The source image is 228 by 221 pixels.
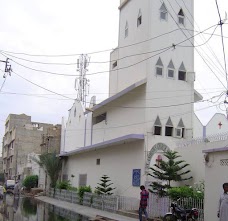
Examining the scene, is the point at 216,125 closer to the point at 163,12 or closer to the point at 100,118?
the point at 163,12

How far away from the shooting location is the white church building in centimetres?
2242

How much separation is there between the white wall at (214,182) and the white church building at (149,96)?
7.56 meters

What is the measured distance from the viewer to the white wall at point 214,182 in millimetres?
13109

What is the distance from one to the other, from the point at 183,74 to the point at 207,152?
11.0 m

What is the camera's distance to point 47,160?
37.1 metres

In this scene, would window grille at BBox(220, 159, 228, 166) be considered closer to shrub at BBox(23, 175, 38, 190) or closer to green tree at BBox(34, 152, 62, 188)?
green tree at BBox(34, 152, 62, 188)

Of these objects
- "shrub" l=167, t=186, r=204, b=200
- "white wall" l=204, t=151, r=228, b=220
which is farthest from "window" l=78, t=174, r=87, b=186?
"white wall" l=204, t=151, r=228, b=220

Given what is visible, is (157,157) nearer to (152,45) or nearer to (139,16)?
(152,45)

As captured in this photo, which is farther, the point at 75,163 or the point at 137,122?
the point at 75,163

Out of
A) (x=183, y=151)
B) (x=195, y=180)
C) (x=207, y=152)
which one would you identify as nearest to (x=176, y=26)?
(x=183, y=151)

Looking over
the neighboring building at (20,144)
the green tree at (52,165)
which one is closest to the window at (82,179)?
the green tree at (52,165)

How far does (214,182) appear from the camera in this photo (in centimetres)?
1347

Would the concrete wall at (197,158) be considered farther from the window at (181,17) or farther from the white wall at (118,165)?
the window at (181,17)

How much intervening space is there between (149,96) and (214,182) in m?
9.72
